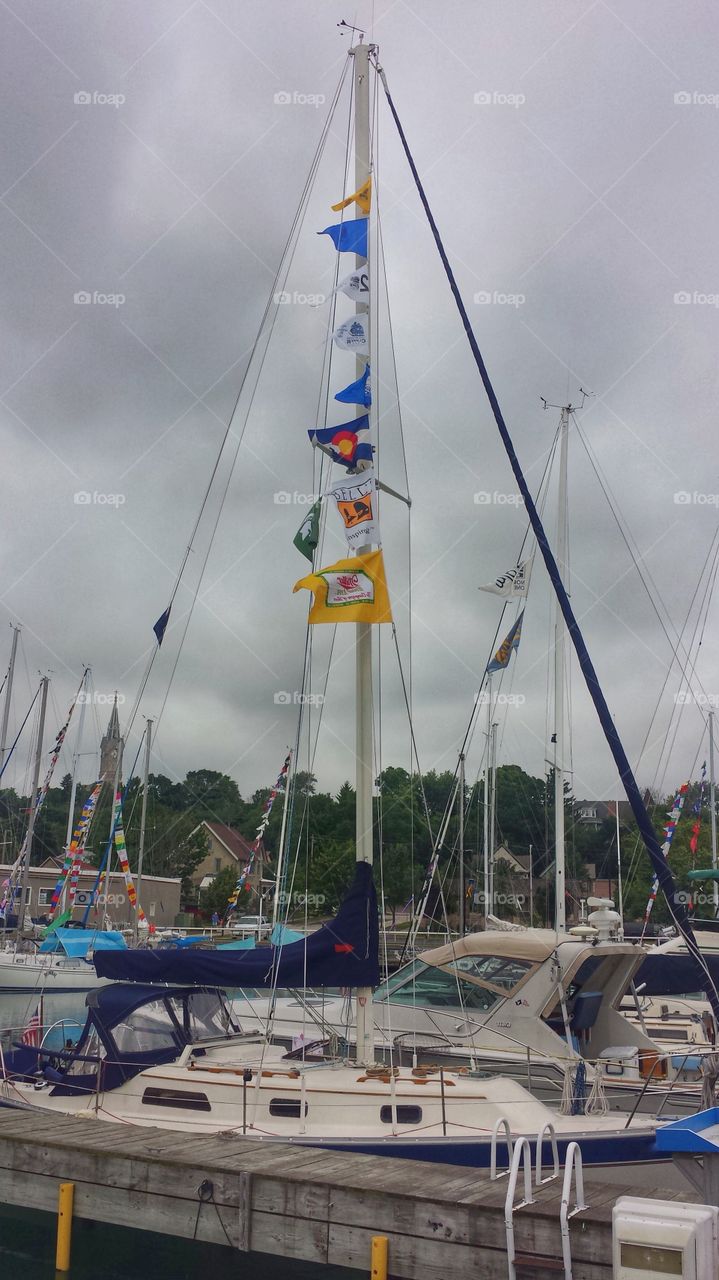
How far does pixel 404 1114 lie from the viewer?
10898 mm

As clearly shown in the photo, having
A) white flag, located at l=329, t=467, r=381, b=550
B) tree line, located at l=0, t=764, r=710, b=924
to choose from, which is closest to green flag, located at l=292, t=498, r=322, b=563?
white flag, located at l=329, t=467, r=381, b=550

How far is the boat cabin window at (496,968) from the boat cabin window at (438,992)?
173 mm

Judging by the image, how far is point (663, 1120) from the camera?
1077cm

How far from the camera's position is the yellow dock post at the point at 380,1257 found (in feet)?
26.1

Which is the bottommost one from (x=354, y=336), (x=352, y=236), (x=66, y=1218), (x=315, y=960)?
(x=66, y=1218)

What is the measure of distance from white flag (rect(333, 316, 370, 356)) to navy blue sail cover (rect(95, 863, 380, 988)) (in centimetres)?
676

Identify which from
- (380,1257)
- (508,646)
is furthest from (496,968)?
(508,646)

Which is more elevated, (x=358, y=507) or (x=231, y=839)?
(x=358, y=507)

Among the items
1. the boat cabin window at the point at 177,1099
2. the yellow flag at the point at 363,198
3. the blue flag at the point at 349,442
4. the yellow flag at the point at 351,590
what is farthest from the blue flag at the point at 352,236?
the boat cabin window at the point at 177,1099

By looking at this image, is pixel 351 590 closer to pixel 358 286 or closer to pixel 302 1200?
pixel 358 286

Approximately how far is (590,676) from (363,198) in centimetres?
744

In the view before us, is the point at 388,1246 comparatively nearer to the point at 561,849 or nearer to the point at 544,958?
the point at 544,958

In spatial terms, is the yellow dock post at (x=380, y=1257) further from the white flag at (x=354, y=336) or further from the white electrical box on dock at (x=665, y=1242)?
the white flag at (x=354, y=336)

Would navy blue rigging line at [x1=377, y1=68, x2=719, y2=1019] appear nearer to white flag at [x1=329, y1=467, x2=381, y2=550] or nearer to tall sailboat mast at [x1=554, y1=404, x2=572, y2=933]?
white flag at [x1=329, y1=467, x2=381, y2=550]
